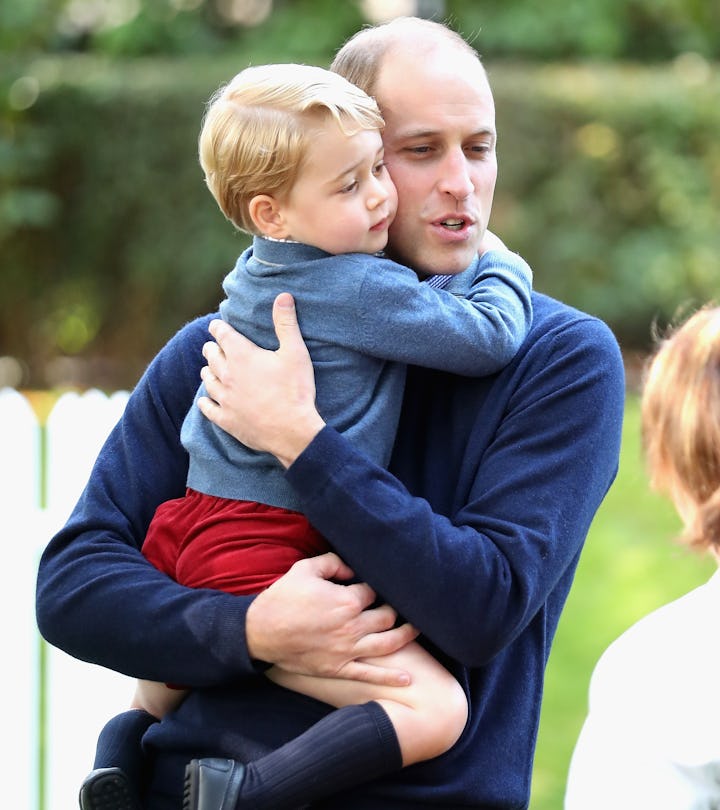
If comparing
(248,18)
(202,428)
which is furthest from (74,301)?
(202,428)

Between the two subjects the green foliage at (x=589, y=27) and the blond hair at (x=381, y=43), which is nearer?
the blond hair at (x=381, y=43)

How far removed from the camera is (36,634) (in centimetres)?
451

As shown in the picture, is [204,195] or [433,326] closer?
[433,326]

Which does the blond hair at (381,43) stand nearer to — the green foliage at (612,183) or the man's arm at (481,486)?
the man's arm at (481,486)

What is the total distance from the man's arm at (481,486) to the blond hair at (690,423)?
0.47ft

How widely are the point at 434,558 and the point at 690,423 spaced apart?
0.43m

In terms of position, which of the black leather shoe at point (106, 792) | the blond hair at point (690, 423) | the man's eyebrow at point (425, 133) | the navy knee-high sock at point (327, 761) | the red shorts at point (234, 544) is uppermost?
the man's eyebrow at point (425, 133)

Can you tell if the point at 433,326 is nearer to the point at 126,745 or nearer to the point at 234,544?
the point at 234,544

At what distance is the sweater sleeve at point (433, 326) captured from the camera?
2195mm

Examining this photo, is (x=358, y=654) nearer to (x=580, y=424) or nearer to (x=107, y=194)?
(x=580, y=424)

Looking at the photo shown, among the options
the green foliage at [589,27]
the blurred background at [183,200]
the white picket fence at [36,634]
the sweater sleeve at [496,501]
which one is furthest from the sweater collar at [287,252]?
the green foliage at [589,27]

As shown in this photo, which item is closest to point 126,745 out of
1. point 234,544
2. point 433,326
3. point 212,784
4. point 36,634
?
point 212,784

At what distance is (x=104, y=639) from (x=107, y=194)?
1146 cm

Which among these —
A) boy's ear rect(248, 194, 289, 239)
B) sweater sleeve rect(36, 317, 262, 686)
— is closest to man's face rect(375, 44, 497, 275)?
boy's ear rect(248, 194, 289, 239)
